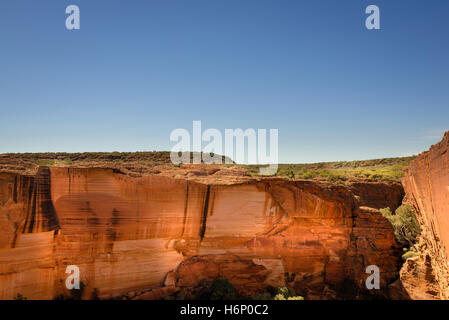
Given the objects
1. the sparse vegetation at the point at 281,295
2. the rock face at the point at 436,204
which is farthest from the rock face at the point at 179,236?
the rock face at the point at 436,204

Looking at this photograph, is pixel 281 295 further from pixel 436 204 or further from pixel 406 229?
pixel 406 229

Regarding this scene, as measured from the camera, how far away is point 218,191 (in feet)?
42.3

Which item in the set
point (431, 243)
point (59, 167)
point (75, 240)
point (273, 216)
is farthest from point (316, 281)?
point (59, 167)

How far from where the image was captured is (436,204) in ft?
31.6

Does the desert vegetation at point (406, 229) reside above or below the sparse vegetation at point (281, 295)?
above

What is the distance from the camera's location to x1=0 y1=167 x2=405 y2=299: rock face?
10.3m

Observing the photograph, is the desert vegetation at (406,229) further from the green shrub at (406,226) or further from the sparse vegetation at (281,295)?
the sparse vegetation at (281,295)

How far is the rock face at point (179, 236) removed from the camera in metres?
10.3

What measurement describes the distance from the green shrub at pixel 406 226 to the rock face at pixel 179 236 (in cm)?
55

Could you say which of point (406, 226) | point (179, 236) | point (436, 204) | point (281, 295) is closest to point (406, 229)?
point (406, 226)

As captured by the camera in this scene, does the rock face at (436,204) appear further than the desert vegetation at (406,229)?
No

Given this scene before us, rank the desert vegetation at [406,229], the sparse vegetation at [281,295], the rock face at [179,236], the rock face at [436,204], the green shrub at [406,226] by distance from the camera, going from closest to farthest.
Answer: the rock face at [436,204] < the rock face at [179,236] < the sparse vegetation at [281,295] < the desert vegetation at [406,229] < the green shrub at [406,226]

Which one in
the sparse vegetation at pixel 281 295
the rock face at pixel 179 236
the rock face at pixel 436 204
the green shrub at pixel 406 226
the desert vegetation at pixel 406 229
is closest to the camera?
the rock face at pixel 436 204
